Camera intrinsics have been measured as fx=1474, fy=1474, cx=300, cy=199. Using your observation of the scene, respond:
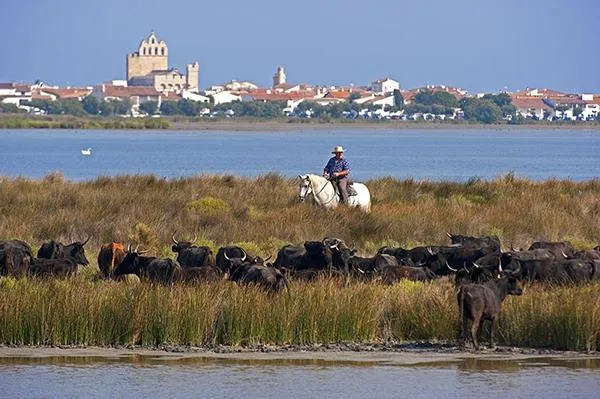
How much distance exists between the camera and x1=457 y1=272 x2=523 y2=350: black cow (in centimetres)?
1630

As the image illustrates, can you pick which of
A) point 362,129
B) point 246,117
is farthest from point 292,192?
point 246,117

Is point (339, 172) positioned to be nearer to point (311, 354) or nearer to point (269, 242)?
point (269, 242)

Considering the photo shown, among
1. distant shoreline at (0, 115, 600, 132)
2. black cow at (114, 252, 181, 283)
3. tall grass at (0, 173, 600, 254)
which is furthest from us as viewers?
distant shoreline at (0, 115, 600, 132)

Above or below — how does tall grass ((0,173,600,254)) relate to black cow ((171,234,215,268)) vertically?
below

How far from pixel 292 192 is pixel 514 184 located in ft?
18.9

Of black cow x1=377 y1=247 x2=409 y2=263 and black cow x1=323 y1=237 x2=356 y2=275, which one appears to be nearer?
black cow x1=323 y1=237 x2=356 y2=275

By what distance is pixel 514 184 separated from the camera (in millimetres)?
34812

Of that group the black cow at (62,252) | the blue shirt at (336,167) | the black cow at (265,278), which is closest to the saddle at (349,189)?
the blue shirt at (336,167)

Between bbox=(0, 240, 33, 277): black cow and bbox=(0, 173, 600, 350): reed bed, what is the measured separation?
0.81 metres

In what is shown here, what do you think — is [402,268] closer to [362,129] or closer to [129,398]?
[129,398]

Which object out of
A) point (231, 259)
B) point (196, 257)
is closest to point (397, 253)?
point (231, 259)

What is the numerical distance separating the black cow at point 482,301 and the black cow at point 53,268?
5.66 metres

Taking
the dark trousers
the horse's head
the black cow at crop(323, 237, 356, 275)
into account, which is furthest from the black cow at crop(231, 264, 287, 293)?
the dark trousers

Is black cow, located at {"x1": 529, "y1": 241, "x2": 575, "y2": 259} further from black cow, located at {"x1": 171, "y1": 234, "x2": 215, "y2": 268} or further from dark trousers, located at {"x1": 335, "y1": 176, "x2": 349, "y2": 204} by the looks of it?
dark trousers, located at {"x1": 335, "y1": 176, "x2": 349, "y2": 204}
